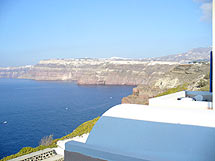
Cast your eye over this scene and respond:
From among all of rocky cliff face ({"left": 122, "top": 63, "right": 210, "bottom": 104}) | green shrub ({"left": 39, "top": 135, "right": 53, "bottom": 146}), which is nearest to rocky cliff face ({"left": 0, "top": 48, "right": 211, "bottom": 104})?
rocky cliff face ({"left": 122, "top": 63, "right": 210, "bottom": 104})

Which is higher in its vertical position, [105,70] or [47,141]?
[105,70]

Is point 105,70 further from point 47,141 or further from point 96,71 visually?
point 47,141

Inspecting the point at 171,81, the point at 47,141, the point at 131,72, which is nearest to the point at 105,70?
the point at 131,72

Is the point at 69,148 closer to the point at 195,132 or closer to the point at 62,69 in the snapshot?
the point at 195,132

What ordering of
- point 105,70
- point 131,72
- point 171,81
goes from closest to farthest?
point 171,81
point 131,72
point 105,70

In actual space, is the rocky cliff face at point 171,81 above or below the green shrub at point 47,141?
above

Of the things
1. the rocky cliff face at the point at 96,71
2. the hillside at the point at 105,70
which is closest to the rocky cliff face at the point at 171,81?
the hillside at the point at 105,70

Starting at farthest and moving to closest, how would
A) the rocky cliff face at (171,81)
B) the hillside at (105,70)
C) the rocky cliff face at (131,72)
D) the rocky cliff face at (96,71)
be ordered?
the rocky cliff face at (96,71) → the hillside at (105,70) → the rocky cliff face at (131,72) → the rocky cliff face at (171,81)

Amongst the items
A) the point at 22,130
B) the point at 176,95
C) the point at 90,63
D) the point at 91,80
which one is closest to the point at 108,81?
the point at 91,80

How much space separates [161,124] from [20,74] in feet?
639

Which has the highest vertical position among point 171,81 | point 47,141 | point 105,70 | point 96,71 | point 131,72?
point 105,70

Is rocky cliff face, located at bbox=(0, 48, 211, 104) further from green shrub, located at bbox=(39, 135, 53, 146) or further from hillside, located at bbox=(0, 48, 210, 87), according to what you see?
green shrub, located at bbox=(39, 135, 53, 146)

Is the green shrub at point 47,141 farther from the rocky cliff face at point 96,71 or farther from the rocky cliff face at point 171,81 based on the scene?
the rocky cliff face at point 96,71

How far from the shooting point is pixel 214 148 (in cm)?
268
